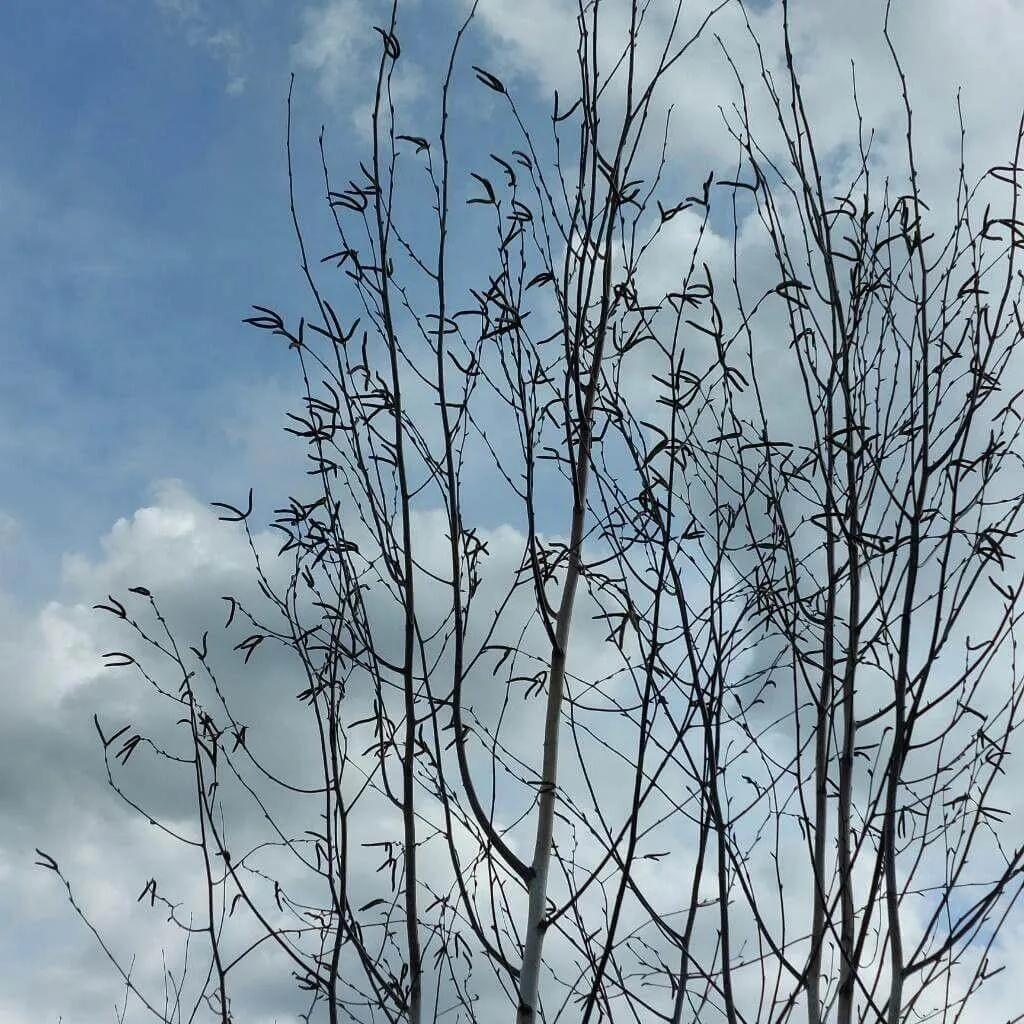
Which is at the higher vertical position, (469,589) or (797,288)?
(797,288)

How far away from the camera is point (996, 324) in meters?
2.45

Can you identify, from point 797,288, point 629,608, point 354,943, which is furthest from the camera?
point 797,288

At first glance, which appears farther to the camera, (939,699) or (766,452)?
(766,452)

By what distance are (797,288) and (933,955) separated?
1485mm

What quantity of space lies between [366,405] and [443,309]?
0.31m

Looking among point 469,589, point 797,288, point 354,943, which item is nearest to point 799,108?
point 797,288

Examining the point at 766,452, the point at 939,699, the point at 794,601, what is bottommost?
the point at 939,699

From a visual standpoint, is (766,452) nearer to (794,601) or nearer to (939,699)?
(794,601)

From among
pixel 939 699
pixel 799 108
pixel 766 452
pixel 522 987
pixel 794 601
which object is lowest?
pixel 522 987

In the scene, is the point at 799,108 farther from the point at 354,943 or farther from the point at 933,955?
the point at 354,943

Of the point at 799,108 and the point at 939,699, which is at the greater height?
the point at 799,108

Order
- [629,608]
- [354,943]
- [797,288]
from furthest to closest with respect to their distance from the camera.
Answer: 1. [797,288]
2. [629,608]
3. [354,943]

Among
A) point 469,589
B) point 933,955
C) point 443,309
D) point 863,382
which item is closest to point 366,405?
point 443,309

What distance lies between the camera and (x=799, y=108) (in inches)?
106
